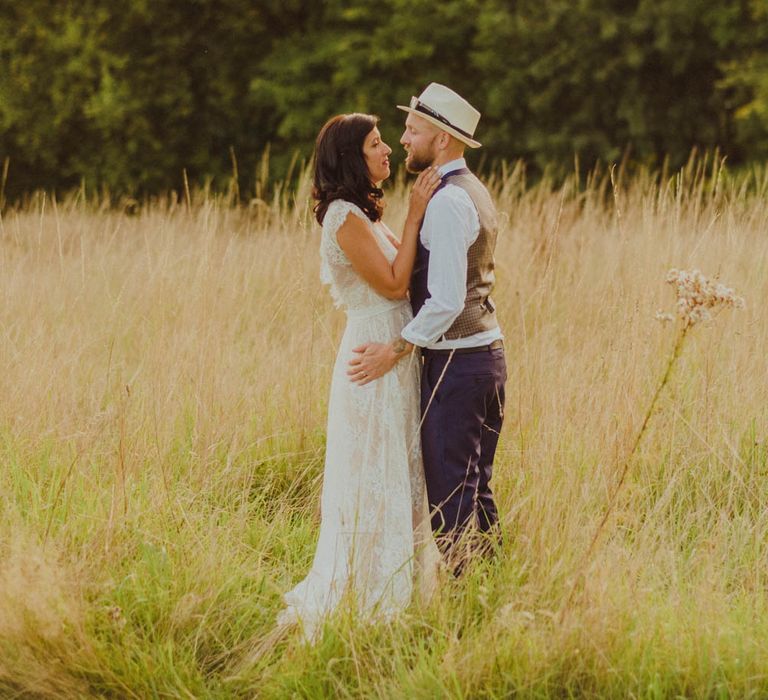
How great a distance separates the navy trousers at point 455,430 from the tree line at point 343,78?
368 inches

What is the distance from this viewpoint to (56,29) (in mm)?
16094

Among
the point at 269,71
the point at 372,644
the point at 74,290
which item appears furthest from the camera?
the point at 269,71

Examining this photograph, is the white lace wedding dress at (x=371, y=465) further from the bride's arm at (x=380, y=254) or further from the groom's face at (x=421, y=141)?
the groom's face at (x=421, y=141)

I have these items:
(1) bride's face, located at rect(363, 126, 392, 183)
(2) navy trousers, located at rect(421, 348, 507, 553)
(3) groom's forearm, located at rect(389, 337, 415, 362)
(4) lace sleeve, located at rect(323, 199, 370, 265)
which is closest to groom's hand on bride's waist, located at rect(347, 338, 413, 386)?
(3) groom's forearm, located at rect(389, 337, 415, 362)

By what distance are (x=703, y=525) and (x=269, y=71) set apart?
12.6 metres

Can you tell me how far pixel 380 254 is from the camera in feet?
11.3

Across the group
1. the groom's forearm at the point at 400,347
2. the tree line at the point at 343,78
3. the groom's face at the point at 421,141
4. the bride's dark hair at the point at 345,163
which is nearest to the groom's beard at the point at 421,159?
the groom's face at the point at 421,141

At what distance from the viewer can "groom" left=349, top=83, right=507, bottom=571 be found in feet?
11.1

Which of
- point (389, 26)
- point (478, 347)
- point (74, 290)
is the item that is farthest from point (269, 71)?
point (478, 347)

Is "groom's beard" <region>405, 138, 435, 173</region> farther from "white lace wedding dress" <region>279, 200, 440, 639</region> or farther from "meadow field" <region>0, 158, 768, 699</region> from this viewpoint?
"meadow field" <region>0, 158, 768, 699</region>

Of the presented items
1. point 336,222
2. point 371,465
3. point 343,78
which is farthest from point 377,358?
point 343,78

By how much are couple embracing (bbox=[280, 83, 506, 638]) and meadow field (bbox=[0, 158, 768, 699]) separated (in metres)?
0.22

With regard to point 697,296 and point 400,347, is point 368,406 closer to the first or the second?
point 400,347

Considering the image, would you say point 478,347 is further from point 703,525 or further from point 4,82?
point 4,82
